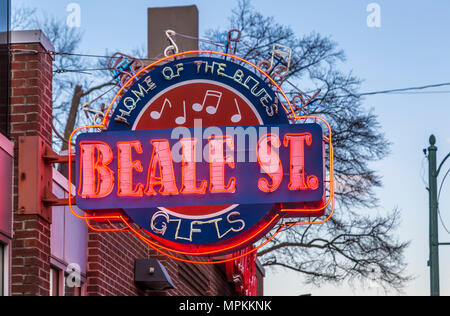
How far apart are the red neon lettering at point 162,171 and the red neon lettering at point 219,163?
1.38 feet

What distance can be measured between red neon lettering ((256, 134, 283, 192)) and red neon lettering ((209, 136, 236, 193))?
0.99 feet

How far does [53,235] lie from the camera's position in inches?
488

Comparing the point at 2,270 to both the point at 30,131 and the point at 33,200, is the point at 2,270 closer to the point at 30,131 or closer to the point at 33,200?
the point at 33,200

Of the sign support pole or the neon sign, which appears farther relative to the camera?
the sign support pole

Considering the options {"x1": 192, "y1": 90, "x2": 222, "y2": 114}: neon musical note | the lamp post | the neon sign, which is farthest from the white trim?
the lamp post

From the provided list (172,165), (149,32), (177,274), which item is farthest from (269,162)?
(149,32)

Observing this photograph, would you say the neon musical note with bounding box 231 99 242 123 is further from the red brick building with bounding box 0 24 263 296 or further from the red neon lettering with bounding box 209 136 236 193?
the red brick building with bounding box 0 24 263 296

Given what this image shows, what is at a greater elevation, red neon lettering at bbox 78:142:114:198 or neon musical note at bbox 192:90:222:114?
neon musical note at bbox 192:90:222:114

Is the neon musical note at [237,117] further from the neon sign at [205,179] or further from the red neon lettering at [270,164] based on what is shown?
the red neon lettering at [270,164]

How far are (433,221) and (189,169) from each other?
10214 millimetres

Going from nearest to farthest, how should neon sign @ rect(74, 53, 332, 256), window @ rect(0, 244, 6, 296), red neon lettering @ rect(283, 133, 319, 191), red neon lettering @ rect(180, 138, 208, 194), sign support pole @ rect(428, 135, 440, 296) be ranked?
red neon lettering @ rect(283, 133, 319, 191)
neon sign @ rect(74, 53, 332, 256)
red neon lettering @ rect(180, 138, 208, 194)
window @ rect(0, 244, 6, 296)
sign support pole @ rect(428, 135, 440, 296)

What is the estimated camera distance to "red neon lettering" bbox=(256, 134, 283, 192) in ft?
35.9

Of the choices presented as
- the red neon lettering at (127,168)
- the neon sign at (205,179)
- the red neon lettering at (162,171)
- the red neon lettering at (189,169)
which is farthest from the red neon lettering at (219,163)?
the red neon lettering at (127,168)

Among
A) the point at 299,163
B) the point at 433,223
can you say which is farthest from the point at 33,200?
the point at 433,223
